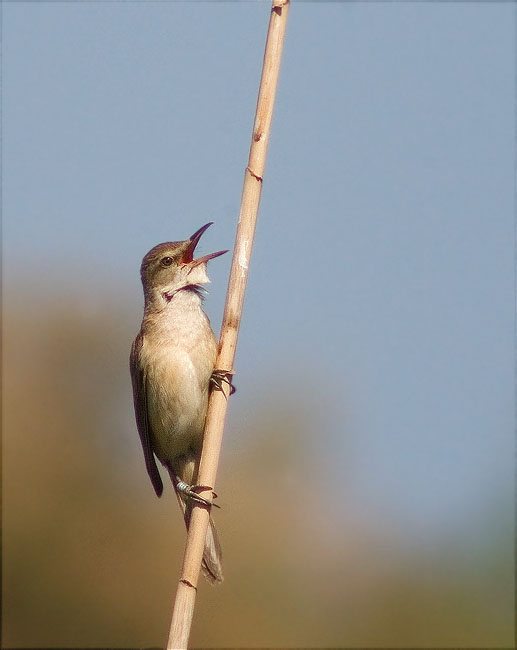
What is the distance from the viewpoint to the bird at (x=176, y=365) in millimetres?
4695

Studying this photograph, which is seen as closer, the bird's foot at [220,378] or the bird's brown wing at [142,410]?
the bird's foot at [220,378]

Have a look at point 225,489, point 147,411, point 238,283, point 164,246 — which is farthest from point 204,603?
point 238,283

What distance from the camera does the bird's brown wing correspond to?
5043mm

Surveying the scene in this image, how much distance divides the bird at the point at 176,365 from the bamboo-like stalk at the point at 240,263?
1247 mm

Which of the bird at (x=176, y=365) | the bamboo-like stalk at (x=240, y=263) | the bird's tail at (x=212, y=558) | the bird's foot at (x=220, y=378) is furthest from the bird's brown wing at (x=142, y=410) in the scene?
the bamboo-like stalk at (x=240, y=263)

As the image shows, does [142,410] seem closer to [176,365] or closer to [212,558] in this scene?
[176,365]

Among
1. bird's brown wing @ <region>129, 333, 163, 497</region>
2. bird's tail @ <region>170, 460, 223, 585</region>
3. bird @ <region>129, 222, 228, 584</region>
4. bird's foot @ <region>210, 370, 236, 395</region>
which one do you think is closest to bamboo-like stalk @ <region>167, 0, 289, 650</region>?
bird's foot @ <region>210, 370, 236, 395</region>

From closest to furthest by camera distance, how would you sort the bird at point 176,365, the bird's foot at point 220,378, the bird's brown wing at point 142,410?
the bird's foot at point 220,378 < the bird at point 176,365 < the bird's brown wing at point 142,410

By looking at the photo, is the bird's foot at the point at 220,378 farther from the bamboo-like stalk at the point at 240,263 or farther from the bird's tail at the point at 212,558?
the bird's tail at the point at 212,558

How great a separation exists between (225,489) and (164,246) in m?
1.52

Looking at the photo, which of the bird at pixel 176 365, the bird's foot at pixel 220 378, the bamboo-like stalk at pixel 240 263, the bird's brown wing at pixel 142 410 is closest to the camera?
the bamboo-like stalk at pixel 240 263

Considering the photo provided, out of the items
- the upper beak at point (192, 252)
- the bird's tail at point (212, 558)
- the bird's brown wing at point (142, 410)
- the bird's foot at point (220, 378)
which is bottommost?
the bird's tail at point (212, 558)

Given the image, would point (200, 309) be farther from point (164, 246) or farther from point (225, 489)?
point (225, 489)

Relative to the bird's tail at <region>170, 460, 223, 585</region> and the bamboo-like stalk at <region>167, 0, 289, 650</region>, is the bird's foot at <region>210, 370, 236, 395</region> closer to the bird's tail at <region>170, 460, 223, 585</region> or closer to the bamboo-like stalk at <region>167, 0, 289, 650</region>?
the bamboo-like stalk at <region>167, 0, 289, 650</region>
